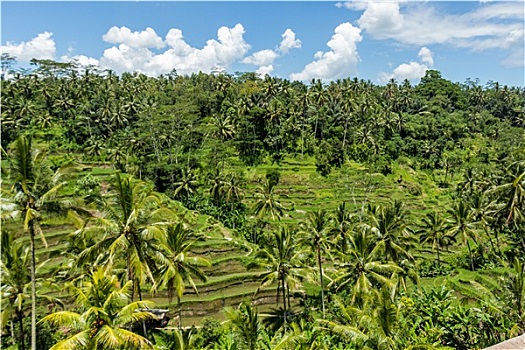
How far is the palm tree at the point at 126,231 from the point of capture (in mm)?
14562

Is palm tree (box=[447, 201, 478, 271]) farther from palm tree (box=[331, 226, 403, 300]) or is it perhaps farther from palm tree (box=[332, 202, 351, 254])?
palm tree (box=[331, 226, 403, 300])

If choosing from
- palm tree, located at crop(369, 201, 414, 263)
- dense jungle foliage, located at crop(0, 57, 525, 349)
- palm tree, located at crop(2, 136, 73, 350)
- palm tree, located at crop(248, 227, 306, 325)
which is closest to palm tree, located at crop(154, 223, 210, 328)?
dense jungle foliage, located at crop(0, 57, 525, 349)

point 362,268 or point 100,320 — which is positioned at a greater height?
point 100,320

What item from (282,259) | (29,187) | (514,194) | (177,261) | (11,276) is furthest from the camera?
(514,194)

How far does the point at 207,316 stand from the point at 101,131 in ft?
124

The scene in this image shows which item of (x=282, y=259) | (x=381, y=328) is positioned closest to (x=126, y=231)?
(x=381, y=328)

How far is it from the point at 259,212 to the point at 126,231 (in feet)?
75.9

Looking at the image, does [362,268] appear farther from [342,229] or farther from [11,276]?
[11,276]

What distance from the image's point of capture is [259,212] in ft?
122

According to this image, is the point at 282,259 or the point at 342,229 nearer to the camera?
the point at 282,259

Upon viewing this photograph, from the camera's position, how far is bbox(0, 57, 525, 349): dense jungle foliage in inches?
584


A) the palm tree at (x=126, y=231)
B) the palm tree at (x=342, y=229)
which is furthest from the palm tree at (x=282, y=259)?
the palm tree at (x=126, y=231)

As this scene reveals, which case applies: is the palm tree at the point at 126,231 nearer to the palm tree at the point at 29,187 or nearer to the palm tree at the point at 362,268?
the palm tree at the point at 29,187

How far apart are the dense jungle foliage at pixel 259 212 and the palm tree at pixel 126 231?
0.08 metres
